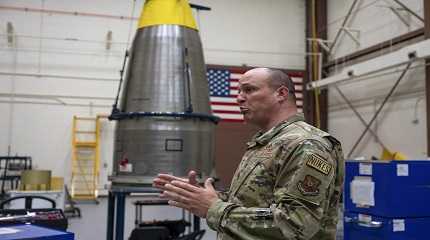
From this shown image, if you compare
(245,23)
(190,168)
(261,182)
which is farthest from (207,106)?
(245,23)

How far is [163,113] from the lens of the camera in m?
4.25

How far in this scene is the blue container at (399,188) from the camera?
3471mm

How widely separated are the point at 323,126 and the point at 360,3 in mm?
2636

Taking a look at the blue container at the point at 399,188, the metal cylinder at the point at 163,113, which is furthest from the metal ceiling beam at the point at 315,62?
the blue container at the point at 399,188

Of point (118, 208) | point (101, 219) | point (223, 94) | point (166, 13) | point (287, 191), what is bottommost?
point (101, 219)

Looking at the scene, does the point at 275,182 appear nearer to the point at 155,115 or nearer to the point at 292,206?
the point at 292,206

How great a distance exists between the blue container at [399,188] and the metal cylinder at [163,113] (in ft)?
5.38

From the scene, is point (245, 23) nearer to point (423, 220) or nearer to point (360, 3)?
point (360, 3)

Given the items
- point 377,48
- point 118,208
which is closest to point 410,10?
point 377,48

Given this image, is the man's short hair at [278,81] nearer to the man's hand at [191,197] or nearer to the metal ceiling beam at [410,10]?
the man's hand at [191,197]

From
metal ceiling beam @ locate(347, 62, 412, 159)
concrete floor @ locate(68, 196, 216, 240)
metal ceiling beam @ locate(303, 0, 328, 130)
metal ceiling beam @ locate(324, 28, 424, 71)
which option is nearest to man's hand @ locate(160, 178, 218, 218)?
concrete floor @ locate(68, 196, 216, 240)

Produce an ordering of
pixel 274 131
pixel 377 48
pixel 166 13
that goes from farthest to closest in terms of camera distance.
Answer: pixel 377 48 < pixel 166 13 < pixel 274 131

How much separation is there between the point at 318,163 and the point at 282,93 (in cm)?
38

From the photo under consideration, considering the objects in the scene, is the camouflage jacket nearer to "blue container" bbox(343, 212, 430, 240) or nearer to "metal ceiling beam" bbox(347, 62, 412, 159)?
"blue container" bbox(343, 212, 430, 240)
